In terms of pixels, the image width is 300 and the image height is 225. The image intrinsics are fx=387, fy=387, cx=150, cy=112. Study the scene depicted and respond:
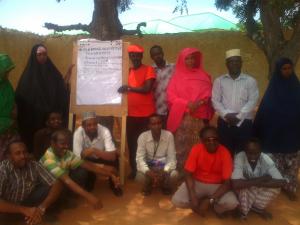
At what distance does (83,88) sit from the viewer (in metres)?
5.55

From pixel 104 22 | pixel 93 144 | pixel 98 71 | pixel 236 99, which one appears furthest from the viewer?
pixel 104 22

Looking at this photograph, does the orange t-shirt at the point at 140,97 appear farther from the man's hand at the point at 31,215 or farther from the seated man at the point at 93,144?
the man's hand at the point at 31,215

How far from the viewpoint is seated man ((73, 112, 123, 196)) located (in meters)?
4.93

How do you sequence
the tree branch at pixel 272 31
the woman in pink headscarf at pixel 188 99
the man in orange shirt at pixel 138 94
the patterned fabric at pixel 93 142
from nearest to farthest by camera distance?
the patterned fabric at pixel 93 142 → the woman in pink headscarf at pixel 188 99 → the man in orange shirt at pixel 138 94 → the tree branch at pixel 272 31

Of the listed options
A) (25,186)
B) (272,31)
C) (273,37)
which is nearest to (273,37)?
(273,37)

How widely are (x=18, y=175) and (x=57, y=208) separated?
2.51 ft

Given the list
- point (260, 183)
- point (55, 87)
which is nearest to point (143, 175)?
point (260, 183)

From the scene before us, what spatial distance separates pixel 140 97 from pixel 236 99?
133 cm

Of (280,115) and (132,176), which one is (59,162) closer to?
(132,176)

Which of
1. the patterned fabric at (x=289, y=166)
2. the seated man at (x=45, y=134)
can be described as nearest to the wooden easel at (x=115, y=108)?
the seated man at (x=45, y=134)

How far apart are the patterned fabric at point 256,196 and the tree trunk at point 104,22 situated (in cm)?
372

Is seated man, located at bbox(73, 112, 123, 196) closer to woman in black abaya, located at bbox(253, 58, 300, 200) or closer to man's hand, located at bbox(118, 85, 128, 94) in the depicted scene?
man's hand, located at bbox(118, 85, 128, 94)

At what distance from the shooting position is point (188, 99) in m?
5.25

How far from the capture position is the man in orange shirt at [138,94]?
5.33 metres
